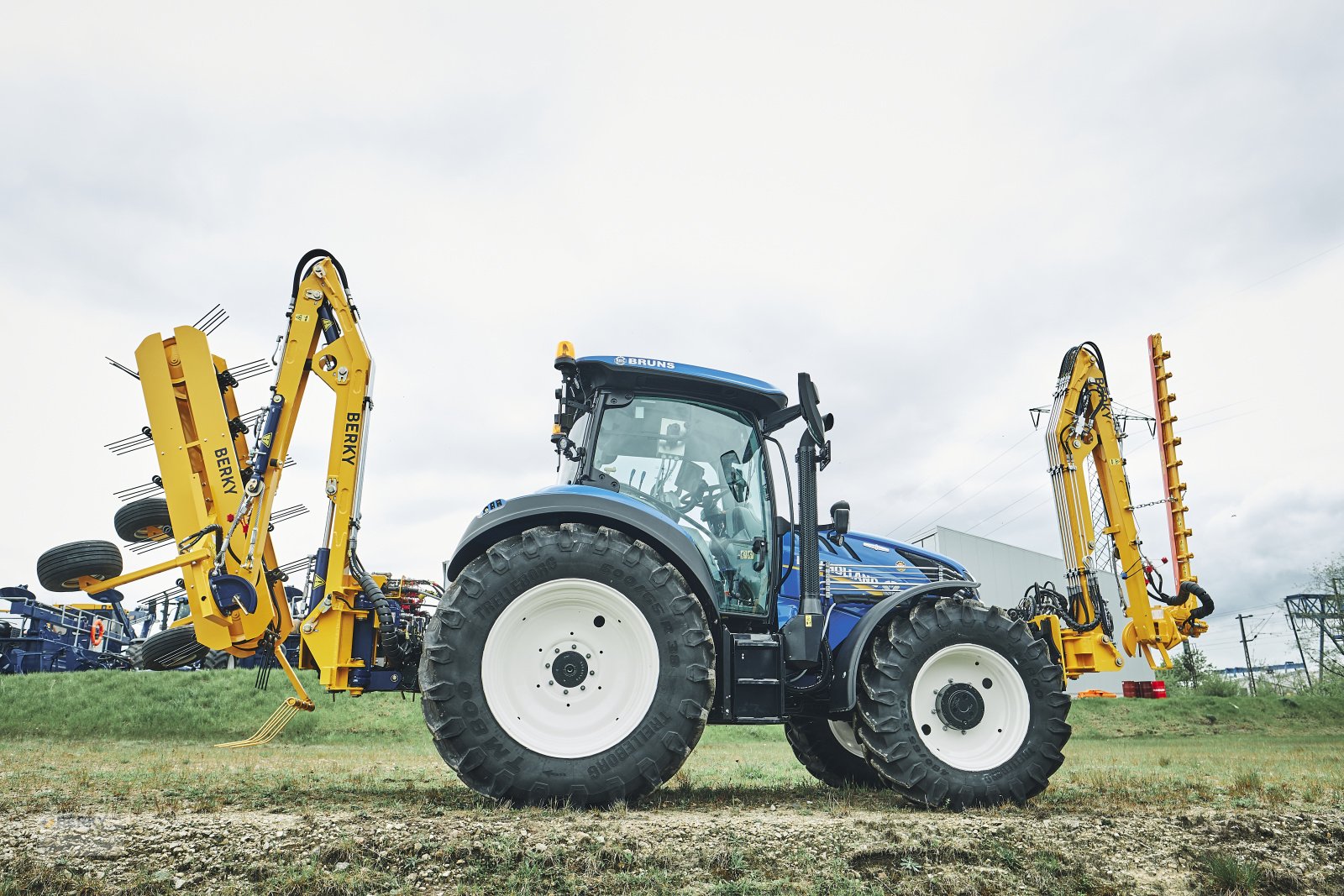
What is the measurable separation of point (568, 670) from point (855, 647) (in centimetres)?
177

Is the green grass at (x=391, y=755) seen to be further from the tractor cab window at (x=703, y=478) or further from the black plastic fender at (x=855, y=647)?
the tractor cab window at (x=703, y=478)

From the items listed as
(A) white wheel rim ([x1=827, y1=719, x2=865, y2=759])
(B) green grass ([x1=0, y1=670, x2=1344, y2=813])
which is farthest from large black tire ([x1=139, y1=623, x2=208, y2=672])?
(A) white wheel rim ([x1=827, y1=719, x2=865, y2=759])

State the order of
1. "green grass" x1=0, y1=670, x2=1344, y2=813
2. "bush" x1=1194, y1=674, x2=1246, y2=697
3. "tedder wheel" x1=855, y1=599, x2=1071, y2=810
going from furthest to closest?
1. "bush" x1=1194, y1=674, x2=1246, y2=697
2. "green grass" x1=0, y1=670, x2=1344, y2=813
3. "tedder wheel" x1=855, y1=599, x2=1071, y2=810

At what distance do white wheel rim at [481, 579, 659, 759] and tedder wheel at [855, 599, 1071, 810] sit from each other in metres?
1.49

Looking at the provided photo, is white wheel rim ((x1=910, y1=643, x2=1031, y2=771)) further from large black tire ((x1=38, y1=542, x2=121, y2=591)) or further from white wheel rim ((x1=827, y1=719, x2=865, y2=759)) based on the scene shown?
large black tire ((x1=38, y1=542, x2=121, y2=591))

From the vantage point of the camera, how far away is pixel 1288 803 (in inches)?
202

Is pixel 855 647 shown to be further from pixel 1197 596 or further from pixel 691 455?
pixel 1197 596

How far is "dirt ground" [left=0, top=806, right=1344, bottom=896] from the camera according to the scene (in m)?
3.18

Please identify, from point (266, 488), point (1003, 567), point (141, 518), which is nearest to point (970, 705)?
point (266, 488)

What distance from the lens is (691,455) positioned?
18.2 ft

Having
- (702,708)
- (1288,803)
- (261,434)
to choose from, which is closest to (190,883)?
(702,708)

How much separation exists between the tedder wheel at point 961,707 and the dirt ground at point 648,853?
0.63 meters

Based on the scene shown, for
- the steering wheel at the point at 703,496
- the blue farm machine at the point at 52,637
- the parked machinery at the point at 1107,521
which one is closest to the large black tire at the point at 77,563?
the steering wheel at the point at 703,496

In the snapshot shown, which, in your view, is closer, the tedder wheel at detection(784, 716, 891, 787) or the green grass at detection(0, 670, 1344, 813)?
the green grass at detection(0, 670, 1344, 813)
